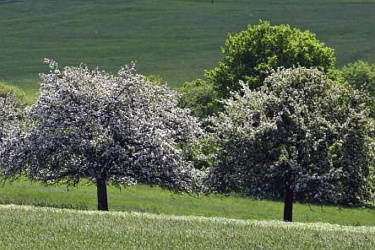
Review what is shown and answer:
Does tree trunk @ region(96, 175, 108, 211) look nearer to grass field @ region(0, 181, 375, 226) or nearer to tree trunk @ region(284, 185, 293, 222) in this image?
grass field @ region(0, 181, 375, 226)

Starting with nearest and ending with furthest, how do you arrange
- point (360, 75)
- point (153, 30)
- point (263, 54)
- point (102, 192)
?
1. point (102, 192)
2. point (263, 54)
3. point (360, 75)
4. point (153, 30)

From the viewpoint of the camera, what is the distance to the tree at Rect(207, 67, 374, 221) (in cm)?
3647

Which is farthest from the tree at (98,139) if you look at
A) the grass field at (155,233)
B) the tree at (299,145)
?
the grass field at (155,233)

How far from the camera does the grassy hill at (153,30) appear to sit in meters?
120

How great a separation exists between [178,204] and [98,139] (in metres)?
10.6

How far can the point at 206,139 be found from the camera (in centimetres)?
4038

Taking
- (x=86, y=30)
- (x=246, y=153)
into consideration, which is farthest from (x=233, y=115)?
(x=86, y=30)

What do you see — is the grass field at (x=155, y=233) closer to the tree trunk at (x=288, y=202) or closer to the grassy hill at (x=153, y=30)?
the tree trunk at (x=288, y=202)

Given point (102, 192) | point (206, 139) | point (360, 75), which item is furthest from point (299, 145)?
point (360, 75)

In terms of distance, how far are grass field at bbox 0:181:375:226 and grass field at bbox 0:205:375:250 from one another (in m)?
16.6

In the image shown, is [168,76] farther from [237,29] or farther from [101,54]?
[237,29]

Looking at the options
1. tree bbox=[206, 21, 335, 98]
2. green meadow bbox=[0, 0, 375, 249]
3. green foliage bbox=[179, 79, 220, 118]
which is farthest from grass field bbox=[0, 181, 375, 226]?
green foliage bbox=[179, 79, 220, 118]

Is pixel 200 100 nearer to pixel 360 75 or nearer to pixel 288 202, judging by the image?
pixel 360 75

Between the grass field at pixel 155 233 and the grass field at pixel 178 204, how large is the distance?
16634 mm
